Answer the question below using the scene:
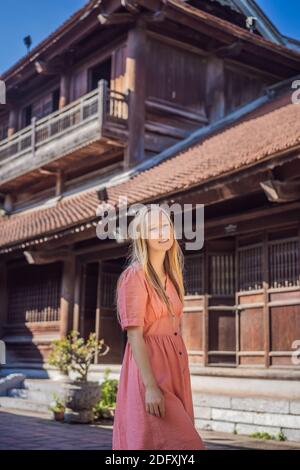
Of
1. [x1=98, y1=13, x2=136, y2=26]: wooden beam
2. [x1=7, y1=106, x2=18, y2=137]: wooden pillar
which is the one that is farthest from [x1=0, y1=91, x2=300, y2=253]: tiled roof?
[x1=7, y1=106, x2=18, y2=137]: wooden pillar

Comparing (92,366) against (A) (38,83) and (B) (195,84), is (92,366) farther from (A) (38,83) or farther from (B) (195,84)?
(A) (38,83)

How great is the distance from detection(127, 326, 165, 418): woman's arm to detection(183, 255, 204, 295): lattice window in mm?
6530

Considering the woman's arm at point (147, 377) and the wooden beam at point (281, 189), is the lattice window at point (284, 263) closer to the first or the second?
the wooden beam at point (281, 189)

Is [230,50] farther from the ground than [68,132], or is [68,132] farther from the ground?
[230,50]

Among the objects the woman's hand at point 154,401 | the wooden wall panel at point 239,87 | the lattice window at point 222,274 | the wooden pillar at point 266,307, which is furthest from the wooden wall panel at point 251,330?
the wooden wall panel at point 239,87

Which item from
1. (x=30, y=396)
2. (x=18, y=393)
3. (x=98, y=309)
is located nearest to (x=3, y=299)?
(x=18, y=393)

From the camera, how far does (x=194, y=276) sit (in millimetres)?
9492

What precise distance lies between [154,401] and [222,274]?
21.5 ft

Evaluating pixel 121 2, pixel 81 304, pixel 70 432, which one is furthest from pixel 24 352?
pixel 121 2

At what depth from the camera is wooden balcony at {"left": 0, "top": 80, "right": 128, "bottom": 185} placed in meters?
12.6

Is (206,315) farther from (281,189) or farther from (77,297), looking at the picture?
(77,297)

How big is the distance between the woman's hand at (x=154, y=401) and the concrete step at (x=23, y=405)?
291 inches

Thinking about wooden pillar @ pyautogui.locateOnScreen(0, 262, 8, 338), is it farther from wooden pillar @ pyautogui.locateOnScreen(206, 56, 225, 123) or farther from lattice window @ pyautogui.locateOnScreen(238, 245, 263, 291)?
lattice window @ pyautogui.locateOnScreen(238, 245, 263, 291)

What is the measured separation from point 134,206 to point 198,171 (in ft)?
3.38
